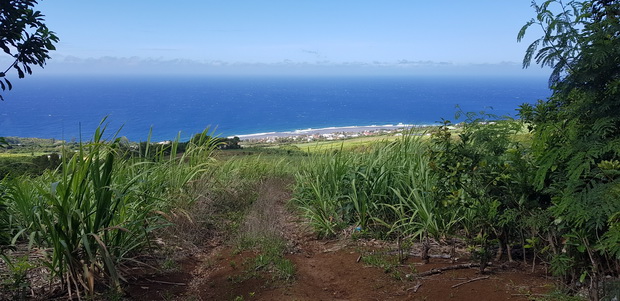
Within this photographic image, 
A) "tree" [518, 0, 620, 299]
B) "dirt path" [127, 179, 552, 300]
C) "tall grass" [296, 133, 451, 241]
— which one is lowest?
"dirt path" [127, 179, 552, 300]

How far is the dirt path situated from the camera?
2.98m

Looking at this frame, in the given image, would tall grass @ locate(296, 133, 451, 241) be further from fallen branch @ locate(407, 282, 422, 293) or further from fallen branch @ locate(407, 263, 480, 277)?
fallen branch @ locate(407, 282, 422, 293)

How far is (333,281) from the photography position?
3.47 m

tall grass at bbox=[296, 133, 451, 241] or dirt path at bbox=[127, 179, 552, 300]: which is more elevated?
tall grass at bbox=[296, 133, 451, 241]

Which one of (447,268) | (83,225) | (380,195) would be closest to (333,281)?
(447,268)

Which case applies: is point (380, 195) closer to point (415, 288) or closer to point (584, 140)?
point (415, 288)

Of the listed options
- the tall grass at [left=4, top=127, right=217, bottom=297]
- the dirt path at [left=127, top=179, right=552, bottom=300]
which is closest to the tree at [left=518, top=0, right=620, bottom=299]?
the dirt path at [left=127, top=179, right=552, bottom=300]

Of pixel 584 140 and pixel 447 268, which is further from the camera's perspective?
pixel 447 268

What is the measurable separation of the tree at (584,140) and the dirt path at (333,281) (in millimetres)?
490

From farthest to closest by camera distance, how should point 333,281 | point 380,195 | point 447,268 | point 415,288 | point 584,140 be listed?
point 380,195 < point 333,281 < point 447,268 < point 415,288 < point 584,140

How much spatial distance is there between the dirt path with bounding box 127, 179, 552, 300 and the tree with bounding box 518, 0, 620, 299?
0.49 m

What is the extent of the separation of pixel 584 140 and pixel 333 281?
6.83ft

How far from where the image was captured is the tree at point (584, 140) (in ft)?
7.53

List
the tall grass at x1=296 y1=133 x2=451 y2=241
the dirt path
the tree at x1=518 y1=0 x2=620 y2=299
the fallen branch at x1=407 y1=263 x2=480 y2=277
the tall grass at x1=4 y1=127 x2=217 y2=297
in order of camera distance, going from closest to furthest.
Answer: the tree at x1=518 y1=0 x2=620 y2=299 < the tall grass at x1=4 y1=127 x2=217 y2=297 < the dirt path < the fallen branch at x1=407 y1=263 x2=480 y2=277 < the tall grass at x1=296 y1=133 x2=451 y2=241
